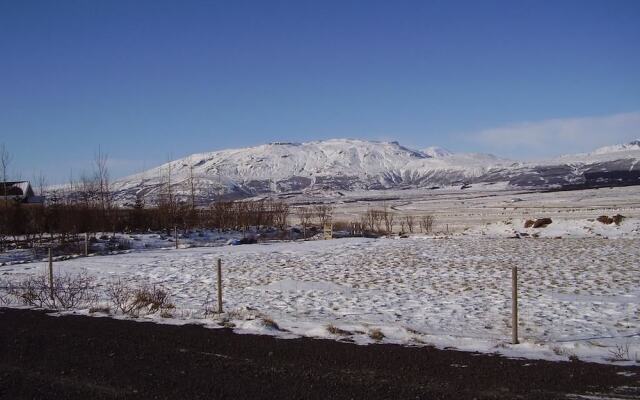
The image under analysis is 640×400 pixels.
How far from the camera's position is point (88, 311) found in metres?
13.9

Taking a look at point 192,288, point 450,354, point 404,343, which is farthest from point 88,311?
point 450,354

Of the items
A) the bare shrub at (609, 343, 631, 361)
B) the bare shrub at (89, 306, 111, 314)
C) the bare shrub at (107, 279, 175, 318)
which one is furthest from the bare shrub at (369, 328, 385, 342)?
the bare shrub at (89, 306, 111, 314)

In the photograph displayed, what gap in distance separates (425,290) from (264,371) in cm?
972

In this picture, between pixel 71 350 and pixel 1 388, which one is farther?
pixel 71 350

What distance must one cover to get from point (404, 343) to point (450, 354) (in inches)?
44.3

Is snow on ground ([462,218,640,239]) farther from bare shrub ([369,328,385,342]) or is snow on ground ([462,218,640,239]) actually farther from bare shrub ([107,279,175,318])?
bare shrub ([107,279,175,318])

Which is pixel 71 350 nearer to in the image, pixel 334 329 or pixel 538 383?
pixel 334 329

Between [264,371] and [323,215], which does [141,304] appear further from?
[323,215]

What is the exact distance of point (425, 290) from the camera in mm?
17312

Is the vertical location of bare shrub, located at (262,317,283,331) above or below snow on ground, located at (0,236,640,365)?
above

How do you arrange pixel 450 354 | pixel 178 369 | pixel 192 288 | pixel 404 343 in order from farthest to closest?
1. pixel 192 288
2. pixel 404 343
3. pixel 450 354
4. pixel 178 369

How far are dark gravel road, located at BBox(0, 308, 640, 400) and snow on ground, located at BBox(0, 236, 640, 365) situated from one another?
3.25 ft

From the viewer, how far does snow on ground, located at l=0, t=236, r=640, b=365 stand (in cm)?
1103

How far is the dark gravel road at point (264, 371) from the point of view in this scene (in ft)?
24.3
